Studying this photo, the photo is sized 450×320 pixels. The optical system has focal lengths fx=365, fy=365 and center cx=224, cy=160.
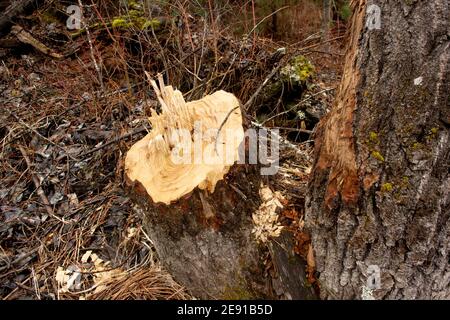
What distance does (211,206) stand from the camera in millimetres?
1484

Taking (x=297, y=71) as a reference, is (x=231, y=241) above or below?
below

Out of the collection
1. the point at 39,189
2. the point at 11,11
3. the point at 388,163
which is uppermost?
the point at 11,11

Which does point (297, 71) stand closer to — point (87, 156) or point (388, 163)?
point (87, 156)

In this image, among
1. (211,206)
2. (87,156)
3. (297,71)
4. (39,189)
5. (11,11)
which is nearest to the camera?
(211,206)

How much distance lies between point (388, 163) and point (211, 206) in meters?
0.68

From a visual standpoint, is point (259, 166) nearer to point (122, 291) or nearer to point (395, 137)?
point (395, 137)

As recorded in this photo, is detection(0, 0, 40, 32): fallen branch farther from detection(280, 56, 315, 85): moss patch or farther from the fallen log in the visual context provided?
detection(280, 56, 315, 85): moss patch

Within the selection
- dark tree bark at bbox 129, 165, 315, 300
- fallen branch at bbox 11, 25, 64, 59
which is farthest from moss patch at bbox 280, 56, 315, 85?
fallen branch at bbox 11, 25, 64, 59

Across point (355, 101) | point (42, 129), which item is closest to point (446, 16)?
point (355, 101)

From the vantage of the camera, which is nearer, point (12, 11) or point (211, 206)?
point (211, 206)

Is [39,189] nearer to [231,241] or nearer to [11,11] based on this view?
[231,241]

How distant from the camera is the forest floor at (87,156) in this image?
1950 mm

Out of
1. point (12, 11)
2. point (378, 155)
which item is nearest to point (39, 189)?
point (378, 155)

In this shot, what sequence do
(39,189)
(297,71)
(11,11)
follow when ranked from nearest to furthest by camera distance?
(39,189), (297,71), (11,11)
